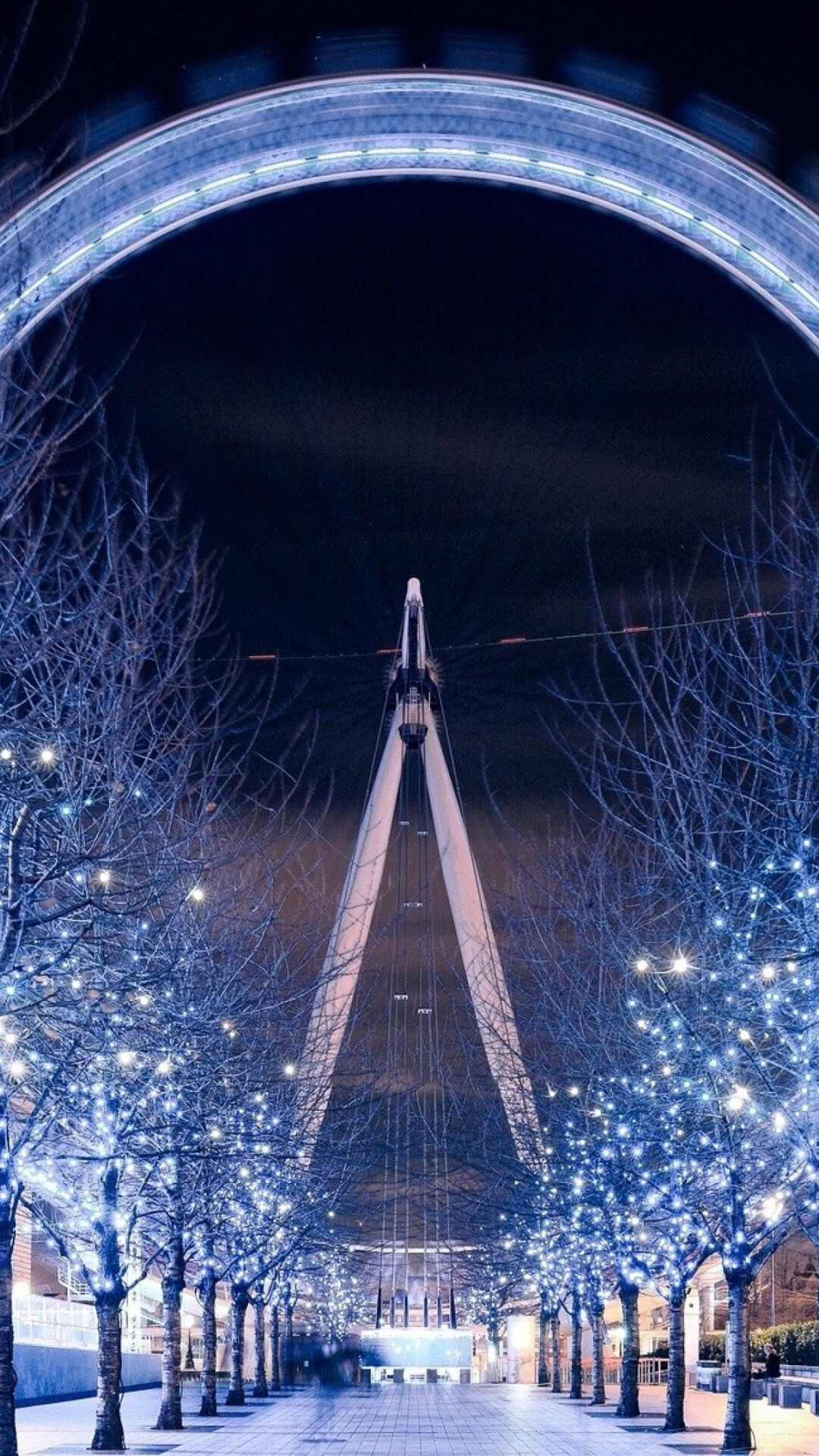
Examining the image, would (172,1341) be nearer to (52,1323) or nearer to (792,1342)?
(52,1323)

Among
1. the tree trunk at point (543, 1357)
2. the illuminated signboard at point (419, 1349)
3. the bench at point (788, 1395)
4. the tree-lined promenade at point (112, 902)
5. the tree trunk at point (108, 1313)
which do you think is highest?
the tree-lined promenade at point (112, 902)

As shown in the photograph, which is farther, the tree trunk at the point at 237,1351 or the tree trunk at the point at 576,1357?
the tree trunk at the point at 576,1357

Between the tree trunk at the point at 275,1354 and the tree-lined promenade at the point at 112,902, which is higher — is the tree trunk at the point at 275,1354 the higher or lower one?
the lower one

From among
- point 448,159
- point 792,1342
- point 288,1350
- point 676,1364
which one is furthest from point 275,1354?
point 448,159

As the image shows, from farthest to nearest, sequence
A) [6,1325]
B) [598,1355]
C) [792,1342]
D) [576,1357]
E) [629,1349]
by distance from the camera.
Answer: [576,1357]
[792,1342]
[598,1355]
[629,1349]
[6,1325]

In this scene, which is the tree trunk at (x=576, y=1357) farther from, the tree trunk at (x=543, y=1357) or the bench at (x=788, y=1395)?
the tree trunk at (x=543, y=1357)

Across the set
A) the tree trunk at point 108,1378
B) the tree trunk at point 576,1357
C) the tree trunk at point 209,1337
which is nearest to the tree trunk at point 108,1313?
the tree trunk at point 108,1378
